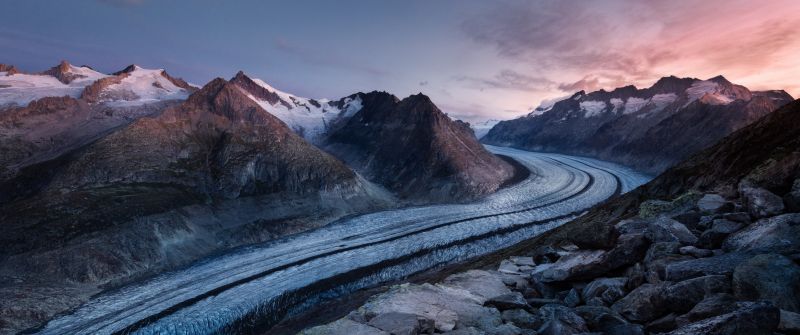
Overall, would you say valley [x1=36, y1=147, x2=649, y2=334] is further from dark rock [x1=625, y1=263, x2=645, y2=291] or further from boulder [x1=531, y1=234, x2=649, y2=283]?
dark rock [x1=625, y1=263, x2=645, y2=291]

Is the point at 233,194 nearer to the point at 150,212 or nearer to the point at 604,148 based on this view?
the point at 150,212

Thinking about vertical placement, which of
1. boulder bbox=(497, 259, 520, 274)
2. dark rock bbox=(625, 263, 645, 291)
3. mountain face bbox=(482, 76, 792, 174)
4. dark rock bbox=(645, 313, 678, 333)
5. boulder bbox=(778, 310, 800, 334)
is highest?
mountain face bbox=(482, 76, 792, 174)

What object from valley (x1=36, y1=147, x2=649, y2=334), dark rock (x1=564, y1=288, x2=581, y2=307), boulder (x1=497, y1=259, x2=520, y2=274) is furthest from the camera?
valley (x1=36, y1=147, x2=649, y2=334)

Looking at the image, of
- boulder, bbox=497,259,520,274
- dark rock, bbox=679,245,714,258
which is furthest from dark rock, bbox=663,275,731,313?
boulder, bbox=497,259,520,274

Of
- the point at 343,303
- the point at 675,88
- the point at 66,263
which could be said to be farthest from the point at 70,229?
the point at 675,88

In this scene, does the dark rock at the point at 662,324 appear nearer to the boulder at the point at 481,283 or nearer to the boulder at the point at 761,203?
the boulder at the point at 481,283

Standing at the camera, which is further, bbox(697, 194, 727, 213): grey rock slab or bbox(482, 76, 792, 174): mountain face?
bbox(482, 76, 792, 174): mountain face
